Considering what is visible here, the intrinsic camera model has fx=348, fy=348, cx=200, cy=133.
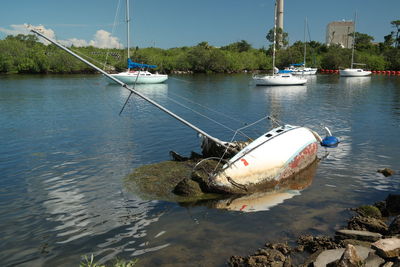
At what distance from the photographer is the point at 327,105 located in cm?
4741

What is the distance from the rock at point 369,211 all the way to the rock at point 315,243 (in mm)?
2869

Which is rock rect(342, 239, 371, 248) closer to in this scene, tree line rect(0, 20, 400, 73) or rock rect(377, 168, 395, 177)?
rock rect(377, 168, 395, 177)

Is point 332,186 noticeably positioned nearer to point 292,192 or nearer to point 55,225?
point 292,192

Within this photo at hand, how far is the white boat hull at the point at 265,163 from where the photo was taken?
1530 centimetres

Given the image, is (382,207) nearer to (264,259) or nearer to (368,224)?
(368,224)

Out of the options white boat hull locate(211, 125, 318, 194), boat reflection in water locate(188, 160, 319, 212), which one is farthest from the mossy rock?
white boat hull locate(211, 125, 318, 194)

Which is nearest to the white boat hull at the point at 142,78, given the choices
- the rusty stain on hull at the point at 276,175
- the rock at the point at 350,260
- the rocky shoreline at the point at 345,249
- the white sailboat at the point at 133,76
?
the white sailboat at the point at 133,76

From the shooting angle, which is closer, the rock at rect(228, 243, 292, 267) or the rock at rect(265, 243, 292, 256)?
the rock at rect(228, 243, 292, 267)

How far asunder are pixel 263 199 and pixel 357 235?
4.67 meters

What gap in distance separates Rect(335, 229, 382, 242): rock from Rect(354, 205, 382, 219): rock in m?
2.16

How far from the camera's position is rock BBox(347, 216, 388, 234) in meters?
11.5

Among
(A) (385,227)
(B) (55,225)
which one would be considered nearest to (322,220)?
(A) (385,227)

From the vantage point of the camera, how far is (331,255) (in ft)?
31.9

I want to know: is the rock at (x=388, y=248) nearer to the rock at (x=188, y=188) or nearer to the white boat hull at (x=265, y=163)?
the white boat hull at (x=265, y=163)
